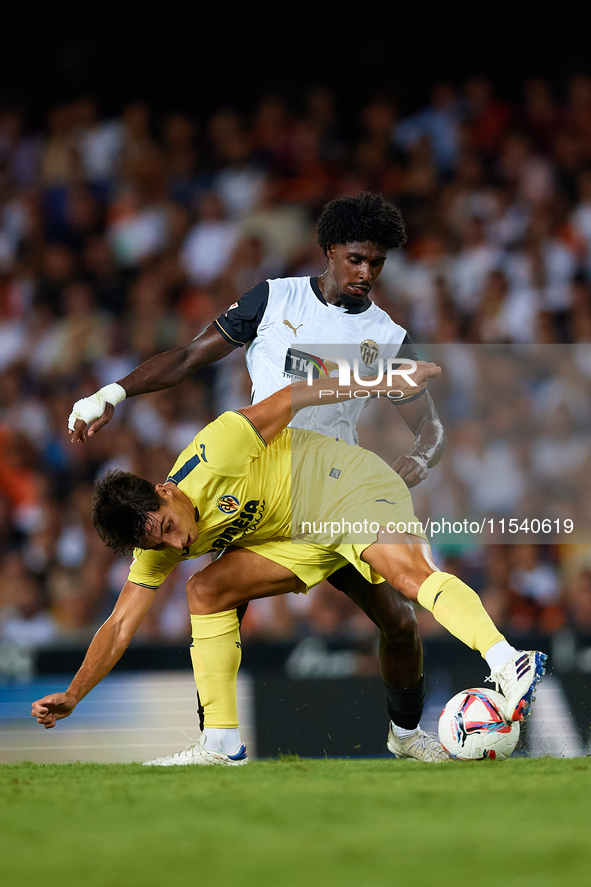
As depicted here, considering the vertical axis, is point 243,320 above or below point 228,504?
above

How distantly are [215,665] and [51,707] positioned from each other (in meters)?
A: 0.64

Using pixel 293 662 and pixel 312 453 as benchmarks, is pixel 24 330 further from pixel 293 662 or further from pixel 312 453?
pixel 312 453

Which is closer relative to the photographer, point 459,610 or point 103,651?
point 459,610

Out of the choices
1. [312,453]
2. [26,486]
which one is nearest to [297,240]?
[26,486]

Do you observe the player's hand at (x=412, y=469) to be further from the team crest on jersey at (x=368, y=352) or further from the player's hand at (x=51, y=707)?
the player's hand at (x=51, y=707)

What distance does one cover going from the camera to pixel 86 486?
6.95m

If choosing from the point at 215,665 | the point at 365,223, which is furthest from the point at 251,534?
the point at 365,223

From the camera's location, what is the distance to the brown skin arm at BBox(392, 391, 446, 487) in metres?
4.18

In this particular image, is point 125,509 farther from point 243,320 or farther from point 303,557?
point 243,320

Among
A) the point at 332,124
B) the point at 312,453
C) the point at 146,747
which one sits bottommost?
the point at 146,747

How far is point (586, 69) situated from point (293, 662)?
5989 millimetres

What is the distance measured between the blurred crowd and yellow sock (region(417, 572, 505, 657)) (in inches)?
89.7

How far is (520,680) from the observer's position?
3.09 m

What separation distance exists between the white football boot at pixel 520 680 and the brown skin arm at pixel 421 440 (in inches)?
45.6
